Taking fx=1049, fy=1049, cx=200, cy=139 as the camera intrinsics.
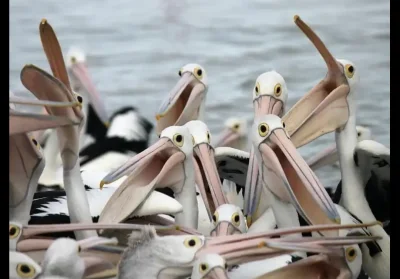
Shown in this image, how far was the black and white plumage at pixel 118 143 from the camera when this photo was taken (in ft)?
11.9

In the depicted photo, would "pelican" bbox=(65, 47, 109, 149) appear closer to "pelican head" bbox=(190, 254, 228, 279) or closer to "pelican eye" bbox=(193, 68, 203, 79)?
"pelican eye" bbox=(193, 68, 203, 79)

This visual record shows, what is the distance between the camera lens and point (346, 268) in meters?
2.07

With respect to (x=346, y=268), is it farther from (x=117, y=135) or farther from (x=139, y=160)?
(x=117, y=135)

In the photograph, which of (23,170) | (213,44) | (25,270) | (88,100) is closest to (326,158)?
(23,170)

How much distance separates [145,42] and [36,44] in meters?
0.60

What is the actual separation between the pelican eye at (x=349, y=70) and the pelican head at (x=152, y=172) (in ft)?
1.37

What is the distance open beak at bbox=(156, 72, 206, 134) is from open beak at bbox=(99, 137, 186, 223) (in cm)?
36

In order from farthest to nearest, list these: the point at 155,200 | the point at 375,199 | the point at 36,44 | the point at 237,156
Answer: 1. the point at 36,44
2. the point at 237,156
3. the point at 375,199
4. the point at 155,200

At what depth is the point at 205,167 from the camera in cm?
248

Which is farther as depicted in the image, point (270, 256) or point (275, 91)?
point (275, 91)

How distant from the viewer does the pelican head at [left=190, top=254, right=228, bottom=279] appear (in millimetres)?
1920

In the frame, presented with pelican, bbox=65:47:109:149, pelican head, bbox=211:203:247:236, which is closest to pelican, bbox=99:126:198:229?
pelican head, bbox=211:203:247:236

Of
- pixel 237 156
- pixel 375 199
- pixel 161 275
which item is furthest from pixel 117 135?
pixel 161 275

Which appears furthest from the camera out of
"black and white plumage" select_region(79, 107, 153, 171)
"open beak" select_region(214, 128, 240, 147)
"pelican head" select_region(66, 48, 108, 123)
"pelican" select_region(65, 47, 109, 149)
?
"pelican head" select_region(66, 48, 108, 123)
